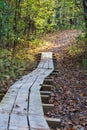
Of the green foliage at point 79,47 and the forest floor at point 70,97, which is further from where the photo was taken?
the green foliage at point 79,47

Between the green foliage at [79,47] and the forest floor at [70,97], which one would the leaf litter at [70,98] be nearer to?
the forest floor at [70,97]

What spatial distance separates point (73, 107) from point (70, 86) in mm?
2735

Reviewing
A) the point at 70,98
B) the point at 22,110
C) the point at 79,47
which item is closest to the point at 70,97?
the point at 70,98

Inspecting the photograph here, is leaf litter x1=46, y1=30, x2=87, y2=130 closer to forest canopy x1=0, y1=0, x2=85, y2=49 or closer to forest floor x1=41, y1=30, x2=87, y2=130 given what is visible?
forest floor x1=41, y1=30, x2=87, y2=130

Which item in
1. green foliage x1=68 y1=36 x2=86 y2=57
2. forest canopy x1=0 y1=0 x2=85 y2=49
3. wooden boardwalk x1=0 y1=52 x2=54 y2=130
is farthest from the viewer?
green foliage x1=68 y1=36 x2=86 y2=57

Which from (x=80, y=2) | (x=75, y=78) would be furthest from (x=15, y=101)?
(x=80, y=2)

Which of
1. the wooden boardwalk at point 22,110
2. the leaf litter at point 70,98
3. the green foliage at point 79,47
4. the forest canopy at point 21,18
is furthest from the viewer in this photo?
the green foliage at point 79,47

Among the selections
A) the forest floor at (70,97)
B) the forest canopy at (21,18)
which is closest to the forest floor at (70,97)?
the forest floor at (70,97)

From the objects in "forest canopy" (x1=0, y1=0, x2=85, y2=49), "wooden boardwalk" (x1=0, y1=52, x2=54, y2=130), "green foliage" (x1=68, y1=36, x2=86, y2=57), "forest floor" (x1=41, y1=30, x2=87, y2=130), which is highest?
"forest canopy" (x1=0, y1=0, x2=85, y2=49)

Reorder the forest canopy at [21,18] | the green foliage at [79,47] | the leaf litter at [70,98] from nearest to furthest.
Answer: the leaf litter at [70,98] → the forest canopy at [21,18] → the green foliage at [79,47]

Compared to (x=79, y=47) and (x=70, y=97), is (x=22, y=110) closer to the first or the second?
(x=70, y=97)

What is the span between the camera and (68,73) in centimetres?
1250

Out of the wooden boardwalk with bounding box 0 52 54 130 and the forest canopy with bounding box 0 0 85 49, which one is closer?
the wooden boardwalk with bounding box 0 52 54 130

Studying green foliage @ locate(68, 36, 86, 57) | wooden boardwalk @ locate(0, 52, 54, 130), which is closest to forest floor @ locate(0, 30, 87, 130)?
wooden boardwalk @ locate(0, 52, 54, 130)
